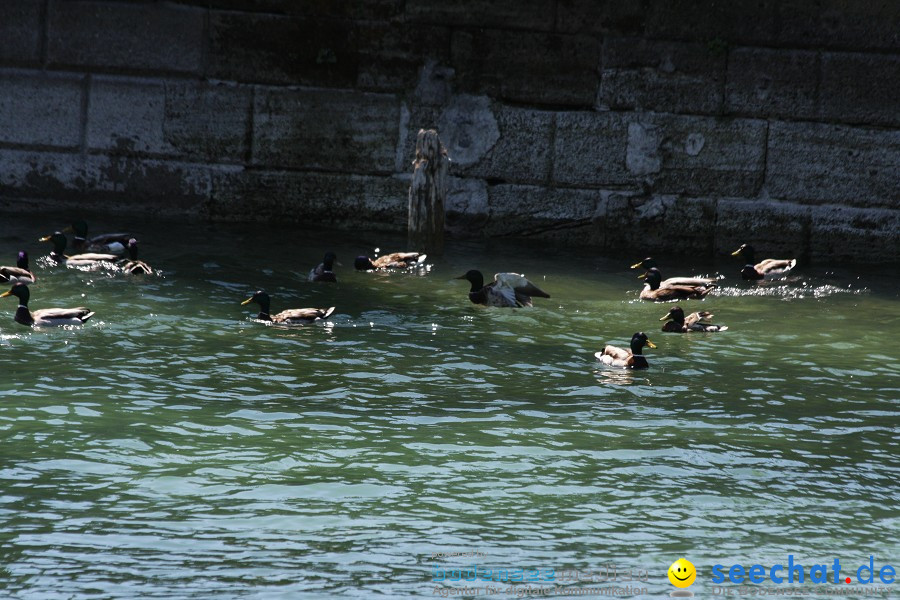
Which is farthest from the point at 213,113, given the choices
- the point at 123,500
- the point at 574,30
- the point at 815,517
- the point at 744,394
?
the point at 815,517

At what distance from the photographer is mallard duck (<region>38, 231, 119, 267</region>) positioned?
11.8m

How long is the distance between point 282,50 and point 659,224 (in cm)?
473

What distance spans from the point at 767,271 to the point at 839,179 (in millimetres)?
1863

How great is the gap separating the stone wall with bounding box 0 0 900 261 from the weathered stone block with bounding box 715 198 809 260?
0.02 m

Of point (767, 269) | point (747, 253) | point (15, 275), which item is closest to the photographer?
point (15, 275)

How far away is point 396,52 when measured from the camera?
14.2 metres

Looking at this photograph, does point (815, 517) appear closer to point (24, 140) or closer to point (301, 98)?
point (301, 98)

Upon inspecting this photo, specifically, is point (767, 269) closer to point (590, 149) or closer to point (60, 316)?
point (590, 149)

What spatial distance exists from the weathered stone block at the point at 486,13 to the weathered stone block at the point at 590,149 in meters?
1.10

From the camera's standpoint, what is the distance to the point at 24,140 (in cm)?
1433

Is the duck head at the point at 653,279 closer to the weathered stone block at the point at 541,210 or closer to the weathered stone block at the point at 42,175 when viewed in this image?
the weathered stone block at the point at 541,210

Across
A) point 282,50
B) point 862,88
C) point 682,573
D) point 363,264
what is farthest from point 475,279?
point 682,573

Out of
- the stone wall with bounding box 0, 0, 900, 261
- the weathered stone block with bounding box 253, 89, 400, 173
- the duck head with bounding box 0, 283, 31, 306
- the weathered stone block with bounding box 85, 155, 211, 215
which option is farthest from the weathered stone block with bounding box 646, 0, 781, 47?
the duck head with bounding box 0, 283, 31, 306

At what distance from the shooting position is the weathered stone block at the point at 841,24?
13750 millimetres
